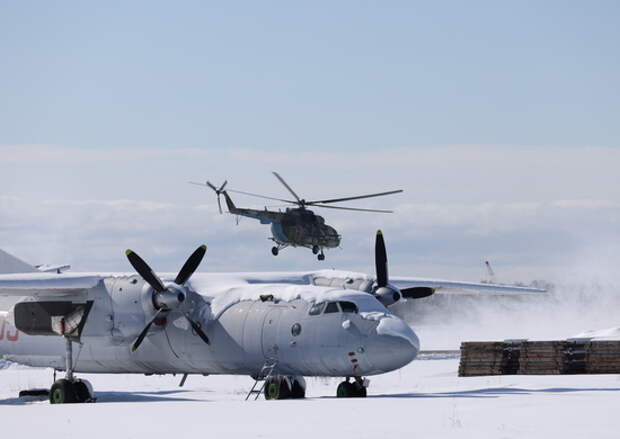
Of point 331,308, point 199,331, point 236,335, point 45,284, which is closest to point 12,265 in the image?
point 45,284

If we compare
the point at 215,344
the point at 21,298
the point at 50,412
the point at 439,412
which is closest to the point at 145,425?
the point at 50,412

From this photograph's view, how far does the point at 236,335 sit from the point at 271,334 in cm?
147

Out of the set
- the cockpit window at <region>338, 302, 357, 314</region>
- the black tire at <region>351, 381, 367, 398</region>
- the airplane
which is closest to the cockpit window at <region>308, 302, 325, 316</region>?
the airplane

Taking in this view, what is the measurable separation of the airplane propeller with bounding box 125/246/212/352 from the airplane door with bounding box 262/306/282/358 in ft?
7.58

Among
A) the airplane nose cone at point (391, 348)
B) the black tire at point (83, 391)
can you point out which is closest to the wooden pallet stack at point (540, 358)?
the airplane nose cone at point (391, 348)

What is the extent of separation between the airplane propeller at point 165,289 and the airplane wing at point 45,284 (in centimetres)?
244

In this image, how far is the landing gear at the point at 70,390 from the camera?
1264 inches

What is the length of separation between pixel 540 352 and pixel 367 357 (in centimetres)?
1767

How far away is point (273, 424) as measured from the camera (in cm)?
1912

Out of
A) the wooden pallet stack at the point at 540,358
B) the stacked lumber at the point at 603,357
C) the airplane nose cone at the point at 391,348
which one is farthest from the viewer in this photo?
the wooden pallet stack at the point at 540,358

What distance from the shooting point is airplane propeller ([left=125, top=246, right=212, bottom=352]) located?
30.8 m

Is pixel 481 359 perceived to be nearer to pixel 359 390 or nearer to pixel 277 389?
pixel 359 390

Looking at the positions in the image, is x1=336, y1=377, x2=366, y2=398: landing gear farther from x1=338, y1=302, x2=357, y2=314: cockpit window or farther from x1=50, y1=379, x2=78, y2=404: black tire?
x1=50, y1=379, x2=78, y2=404: black tire

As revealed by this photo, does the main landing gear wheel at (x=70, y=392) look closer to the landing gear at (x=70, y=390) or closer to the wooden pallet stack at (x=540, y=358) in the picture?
the landing gear at (x=70, y=390)
